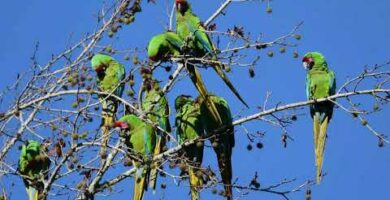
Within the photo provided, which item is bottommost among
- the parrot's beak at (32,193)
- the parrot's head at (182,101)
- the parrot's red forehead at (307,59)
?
the parrot's beak at (32,193)

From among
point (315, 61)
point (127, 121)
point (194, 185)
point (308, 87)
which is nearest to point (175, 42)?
point (127, 121)

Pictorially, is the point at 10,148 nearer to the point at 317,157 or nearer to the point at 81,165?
the point at 81,165

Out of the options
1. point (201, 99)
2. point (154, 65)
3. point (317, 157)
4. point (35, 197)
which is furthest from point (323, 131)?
point (35, 197)

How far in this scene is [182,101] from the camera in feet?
27.6

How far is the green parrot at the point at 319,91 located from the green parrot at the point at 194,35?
4.41 feet

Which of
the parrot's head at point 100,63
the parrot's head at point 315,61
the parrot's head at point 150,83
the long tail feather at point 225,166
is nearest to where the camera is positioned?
the parrot's head at point 150,83

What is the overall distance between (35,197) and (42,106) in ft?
3.50

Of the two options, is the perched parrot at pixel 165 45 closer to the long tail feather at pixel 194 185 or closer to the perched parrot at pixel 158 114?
the perched parrot at pixel 158 114

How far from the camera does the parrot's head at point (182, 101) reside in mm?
8398

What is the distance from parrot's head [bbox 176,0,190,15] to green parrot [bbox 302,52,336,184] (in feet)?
5.07

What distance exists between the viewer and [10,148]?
6367mm

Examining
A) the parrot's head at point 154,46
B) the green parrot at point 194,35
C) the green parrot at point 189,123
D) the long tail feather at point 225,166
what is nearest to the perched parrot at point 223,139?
the long tail feather at point 225,166

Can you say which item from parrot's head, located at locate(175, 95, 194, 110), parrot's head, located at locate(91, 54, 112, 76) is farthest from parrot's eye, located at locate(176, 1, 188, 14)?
parrot's head, located at locate(91, 54, 112, 76)

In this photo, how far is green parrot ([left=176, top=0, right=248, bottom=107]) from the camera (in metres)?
7.37
